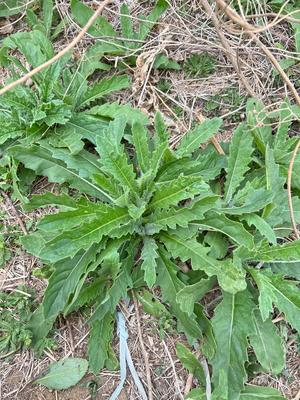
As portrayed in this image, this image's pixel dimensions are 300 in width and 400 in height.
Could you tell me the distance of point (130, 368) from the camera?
81.3 inches

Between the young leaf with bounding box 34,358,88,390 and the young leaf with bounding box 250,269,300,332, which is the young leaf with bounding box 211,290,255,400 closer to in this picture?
→ the young leaf with bounding box 250,269,300,332

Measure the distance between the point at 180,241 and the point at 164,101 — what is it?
27.4 inches

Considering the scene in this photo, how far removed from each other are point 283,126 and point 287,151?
11cm

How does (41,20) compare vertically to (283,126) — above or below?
above

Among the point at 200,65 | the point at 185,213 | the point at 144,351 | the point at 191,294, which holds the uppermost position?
the point at 200,65

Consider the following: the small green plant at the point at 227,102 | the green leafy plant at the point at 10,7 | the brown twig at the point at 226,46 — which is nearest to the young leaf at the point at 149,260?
the small green plant at the point at 227,102

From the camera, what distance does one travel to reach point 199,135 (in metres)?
2.17

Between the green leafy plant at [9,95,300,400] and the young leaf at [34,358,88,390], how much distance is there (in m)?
0.05

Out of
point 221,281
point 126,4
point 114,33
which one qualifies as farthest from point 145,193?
point 126,4

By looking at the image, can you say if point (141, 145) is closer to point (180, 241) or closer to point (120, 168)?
point (120, 168)

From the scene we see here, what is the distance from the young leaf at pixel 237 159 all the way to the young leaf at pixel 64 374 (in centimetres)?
86

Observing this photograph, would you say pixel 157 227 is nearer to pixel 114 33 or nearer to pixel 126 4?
pixel 114 33

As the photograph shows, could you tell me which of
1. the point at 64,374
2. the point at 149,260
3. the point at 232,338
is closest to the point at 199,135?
the point at 149,260

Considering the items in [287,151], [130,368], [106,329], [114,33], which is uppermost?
[114,33]
